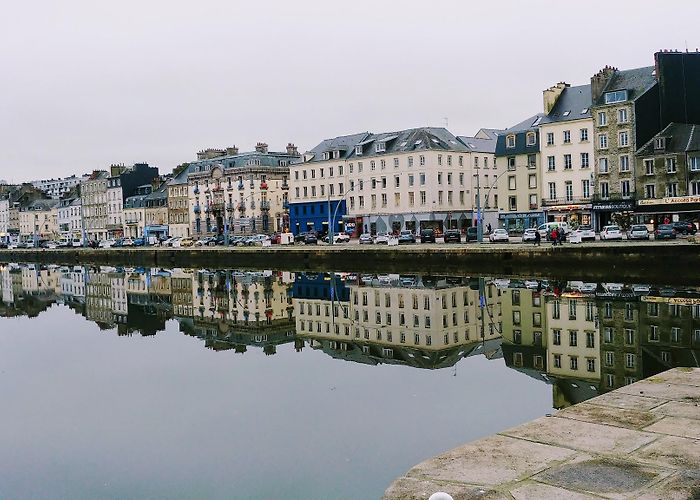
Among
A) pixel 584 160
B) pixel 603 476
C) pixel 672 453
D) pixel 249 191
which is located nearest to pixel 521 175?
pixel 584 160

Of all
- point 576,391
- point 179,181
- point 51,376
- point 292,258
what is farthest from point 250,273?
point 179,181

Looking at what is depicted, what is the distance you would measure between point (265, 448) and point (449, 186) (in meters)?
76.0

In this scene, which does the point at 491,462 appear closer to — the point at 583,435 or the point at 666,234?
the point at 583,435

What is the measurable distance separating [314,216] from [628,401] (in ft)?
289

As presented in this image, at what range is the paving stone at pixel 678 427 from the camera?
884 cm

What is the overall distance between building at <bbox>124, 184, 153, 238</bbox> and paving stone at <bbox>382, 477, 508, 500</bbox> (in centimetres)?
12402

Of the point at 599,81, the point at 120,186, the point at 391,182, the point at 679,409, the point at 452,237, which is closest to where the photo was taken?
the point at 679,409

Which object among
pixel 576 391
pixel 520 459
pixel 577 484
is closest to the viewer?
pixel 577 484

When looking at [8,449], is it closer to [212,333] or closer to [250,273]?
[212,333]

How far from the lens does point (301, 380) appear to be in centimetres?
1712

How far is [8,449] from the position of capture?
12367mm

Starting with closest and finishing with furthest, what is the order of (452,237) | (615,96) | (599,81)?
(452,237)
(615,96)
(599,81)

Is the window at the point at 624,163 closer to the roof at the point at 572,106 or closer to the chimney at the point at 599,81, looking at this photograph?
the roof at the point at 572,106

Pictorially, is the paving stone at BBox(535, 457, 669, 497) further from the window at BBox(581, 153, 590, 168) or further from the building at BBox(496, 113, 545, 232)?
the building at BBox(496, 113, 545, 232)
